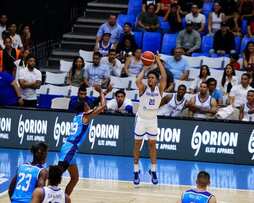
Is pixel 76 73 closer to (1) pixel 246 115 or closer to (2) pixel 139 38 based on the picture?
(2) pixel 139 38

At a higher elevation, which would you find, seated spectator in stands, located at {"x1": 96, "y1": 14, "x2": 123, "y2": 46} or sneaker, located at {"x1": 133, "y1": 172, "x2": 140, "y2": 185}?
seated spectator in stands, located at {"x1": 96, "y1": 14, "x2": 123, "y2": 46}

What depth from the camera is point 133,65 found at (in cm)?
2242

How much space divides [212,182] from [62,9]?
34.9 ft

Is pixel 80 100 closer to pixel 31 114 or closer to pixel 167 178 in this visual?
pixel 167 178

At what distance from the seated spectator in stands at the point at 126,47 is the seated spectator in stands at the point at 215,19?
6.89 feet

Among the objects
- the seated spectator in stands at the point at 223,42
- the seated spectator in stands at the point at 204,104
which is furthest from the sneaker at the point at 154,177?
the seated spectator in stands at the point at 223,42

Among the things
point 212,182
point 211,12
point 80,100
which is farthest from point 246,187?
point 211,12

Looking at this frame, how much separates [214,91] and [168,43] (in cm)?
329

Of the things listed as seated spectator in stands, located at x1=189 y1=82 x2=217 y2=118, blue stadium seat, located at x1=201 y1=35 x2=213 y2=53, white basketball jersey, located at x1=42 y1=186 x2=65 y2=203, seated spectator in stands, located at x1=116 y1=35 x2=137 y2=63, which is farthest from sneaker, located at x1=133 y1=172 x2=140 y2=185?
blue stadium seat, located at x1=201 y1=35 x2=213 y2=53

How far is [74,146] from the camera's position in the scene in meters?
14.3

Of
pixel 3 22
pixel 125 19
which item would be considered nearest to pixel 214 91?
pixel 125 19

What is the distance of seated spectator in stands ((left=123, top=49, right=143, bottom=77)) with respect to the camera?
73.1 feet

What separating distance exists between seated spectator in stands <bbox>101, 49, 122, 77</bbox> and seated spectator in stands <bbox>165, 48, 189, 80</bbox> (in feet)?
4.07

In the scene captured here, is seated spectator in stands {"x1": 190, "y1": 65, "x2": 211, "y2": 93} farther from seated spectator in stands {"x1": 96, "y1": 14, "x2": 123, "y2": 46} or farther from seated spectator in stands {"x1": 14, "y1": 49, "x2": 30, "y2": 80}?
seated spectator in stands {"x1": 14, "y1": 49, "x2": 30, "y2": 80}
